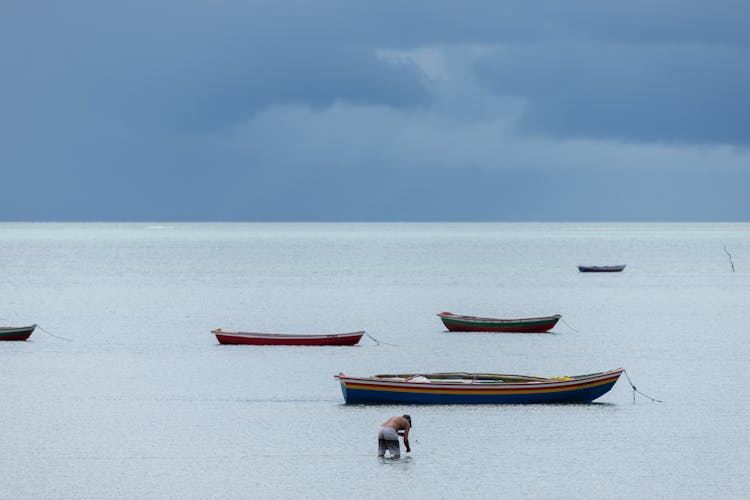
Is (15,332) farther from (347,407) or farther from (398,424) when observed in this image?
(398,424)

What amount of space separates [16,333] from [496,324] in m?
29.9

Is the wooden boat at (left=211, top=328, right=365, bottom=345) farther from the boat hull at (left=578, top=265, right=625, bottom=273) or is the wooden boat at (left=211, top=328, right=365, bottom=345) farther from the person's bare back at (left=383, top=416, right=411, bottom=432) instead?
the boat hull at (left=578, top=265, right=625, bottom=273)

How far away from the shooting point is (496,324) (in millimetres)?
72625

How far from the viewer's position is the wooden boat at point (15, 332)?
67.1 meters

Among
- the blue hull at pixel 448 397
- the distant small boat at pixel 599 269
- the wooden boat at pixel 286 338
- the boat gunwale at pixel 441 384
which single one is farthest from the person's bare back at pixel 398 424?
the distant small boat at pixel 599 269

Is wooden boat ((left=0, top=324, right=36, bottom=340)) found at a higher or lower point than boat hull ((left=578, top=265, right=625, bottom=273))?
lower

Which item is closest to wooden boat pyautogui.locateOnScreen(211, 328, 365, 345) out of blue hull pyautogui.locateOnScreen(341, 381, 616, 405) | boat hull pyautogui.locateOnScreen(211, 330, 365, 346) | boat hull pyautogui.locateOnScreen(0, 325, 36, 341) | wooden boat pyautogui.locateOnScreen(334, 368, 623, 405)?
boat hull pyautogui.locateOnScreen(211, 330, 365, 346)

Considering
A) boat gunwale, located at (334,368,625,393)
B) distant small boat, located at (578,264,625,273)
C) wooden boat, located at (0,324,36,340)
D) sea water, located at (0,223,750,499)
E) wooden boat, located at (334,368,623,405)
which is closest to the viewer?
sea water, located at (0,223,750,499)

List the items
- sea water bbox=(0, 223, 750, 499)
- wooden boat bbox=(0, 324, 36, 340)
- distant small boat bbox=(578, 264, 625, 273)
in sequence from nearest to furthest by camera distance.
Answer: sea water bbox=(0, 223, 750, 499)
wooden boat bbox=(0, 324, 36, 340)
distant small boat bbox=(578, 264, 625, 273)

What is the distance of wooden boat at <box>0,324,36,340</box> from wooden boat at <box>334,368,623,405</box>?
31.0 metres

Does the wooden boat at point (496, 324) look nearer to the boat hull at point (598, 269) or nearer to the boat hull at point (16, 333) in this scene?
the boat hull at point (16, 333)

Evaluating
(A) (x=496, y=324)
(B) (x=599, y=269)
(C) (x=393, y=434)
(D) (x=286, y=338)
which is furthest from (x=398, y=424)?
(B) (x=599, y=269)

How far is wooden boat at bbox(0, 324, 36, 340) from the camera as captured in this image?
6706cm

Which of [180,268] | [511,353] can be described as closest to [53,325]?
[511,353]
